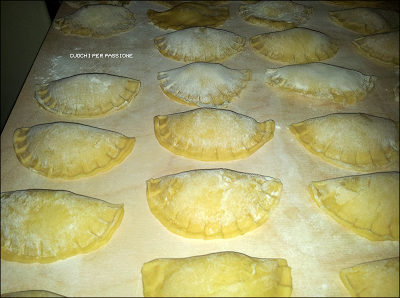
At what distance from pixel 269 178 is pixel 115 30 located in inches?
51.6

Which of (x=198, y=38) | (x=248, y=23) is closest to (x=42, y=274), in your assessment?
(x=198, y=38)

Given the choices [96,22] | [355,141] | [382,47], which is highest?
[96,22]

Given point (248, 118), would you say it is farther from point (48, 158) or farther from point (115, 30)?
point (115, 30)

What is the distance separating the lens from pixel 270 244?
40.6 inches

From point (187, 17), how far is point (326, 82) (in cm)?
95

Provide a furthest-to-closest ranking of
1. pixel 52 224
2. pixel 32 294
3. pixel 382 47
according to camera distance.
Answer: pixel 382 47 → pixel 52 224 → pixel 32 294

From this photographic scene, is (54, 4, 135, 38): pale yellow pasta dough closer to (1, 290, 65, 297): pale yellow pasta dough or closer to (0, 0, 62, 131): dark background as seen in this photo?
(0, 0, 62, 131): dark background

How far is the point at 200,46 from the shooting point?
5.51ft

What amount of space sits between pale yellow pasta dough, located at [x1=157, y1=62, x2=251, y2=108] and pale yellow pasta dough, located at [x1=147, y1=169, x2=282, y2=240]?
17.1 inches

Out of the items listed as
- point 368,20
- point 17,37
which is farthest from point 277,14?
point 17,37

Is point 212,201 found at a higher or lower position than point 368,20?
lower

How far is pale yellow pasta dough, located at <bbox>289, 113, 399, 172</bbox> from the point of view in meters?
1.23

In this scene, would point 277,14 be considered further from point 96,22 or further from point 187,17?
point 96,22

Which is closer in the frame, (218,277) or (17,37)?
(218,277)
